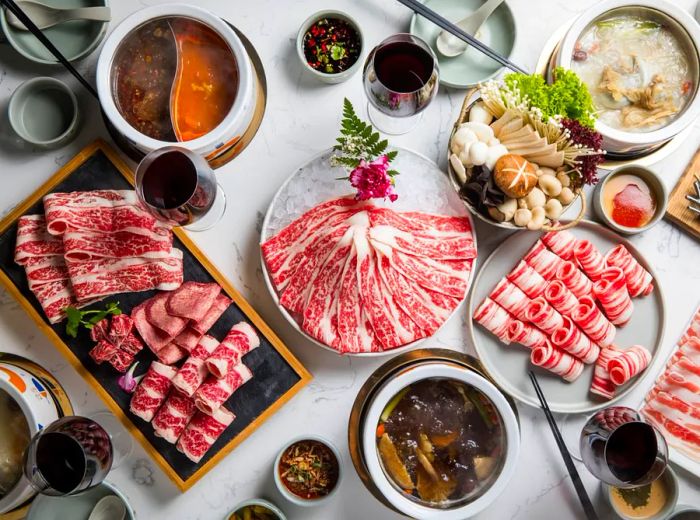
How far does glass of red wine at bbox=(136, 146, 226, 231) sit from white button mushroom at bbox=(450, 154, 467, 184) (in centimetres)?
76

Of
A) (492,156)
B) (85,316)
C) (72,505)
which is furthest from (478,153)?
(72,505)

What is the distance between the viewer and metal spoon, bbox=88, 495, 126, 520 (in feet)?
7.23

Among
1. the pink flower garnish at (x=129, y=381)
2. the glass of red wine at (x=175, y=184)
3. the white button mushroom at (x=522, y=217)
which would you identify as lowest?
the white button mushroom at (x=522, y=217)

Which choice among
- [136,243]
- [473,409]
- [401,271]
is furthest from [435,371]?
[136,243]

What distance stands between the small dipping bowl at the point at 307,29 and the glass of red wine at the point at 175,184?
535 mm

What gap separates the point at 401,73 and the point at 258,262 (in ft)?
2.69

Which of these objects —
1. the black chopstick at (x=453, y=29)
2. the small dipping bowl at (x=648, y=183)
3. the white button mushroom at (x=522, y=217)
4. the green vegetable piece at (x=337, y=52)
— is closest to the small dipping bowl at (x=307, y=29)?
the green vegetable piece at (x=337, y=52)

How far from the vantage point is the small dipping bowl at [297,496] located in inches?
85.4

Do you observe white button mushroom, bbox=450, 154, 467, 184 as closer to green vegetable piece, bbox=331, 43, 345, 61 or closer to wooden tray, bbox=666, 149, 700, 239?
green vegetable piece, bbox=331, 43, 345, 61

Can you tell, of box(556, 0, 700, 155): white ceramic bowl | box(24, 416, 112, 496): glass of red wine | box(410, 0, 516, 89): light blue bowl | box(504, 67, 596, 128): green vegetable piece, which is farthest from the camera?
box(410, 0, 516, 89): light blue bowl

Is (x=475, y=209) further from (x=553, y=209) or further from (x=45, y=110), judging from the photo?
(x=45, y=110)

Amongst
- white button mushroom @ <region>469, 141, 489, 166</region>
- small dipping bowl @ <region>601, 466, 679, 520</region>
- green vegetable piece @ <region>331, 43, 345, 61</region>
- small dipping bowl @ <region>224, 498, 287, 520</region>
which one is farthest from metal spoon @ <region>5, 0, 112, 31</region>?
small dipping bowl @ <region>601, 466, 679, 520</region>

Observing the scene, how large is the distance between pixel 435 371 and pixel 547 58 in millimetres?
1200

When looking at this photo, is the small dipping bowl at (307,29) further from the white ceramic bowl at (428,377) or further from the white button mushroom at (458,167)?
the white ceramic bowl at (428,377)
